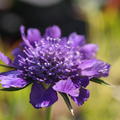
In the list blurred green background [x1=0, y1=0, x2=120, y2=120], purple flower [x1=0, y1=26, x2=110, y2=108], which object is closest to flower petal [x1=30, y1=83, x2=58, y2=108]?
purple flower [x1=0, y1=26, x2=110, y2=108]

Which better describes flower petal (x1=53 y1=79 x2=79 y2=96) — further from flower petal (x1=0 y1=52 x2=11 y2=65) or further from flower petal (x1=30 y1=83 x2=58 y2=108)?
flower petal (x1=0 y1=52 x2=11 y2=65)

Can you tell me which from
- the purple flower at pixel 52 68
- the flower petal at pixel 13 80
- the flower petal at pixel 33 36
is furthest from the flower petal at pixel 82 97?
the flower petal at pixel 33 36

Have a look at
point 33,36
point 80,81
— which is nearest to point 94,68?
point 80,81

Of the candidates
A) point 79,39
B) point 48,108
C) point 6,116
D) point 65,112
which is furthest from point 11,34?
point 48,108

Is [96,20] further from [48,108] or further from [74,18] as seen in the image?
[48,108]

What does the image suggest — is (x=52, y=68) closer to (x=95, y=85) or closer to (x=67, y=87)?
(x=67, y=87)

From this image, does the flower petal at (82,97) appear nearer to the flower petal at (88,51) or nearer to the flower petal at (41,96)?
the flower petal at (41,96)
